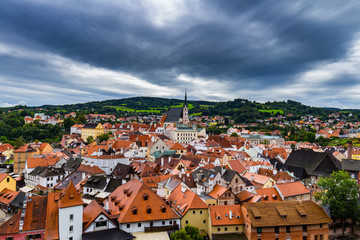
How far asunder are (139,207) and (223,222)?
10.7 m

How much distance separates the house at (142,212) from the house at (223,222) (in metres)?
4.33

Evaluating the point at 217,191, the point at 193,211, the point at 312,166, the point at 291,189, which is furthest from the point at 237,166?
the point at 193,211

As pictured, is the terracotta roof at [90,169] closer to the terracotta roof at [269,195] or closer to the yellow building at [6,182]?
the yellow building at [6,182]

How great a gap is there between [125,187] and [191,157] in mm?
30165

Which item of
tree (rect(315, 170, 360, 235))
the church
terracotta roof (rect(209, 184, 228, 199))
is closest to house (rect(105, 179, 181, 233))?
terracotta roof (rect(209, 184, 228, 199))

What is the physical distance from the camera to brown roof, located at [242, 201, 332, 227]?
31.4 meters

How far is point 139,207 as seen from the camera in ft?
104

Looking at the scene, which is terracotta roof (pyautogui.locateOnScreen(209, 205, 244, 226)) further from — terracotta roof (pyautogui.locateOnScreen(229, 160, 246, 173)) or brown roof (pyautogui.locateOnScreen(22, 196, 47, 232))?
terracotta roof (pyautogui.locateOnScreen(229, 160, 246, 173))

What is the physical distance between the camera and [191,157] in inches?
2557

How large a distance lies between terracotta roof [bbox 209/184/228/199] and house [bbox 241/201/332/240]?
196 inches

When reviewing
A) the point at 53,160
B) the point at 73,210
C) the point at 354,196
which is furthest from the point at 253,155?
the point at 73,210

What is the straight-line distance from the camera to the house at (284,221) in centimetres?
3120

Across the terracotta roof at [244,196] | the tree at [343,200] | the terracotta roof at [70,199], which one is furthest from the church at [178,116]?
the terracotta roof at [70,199]

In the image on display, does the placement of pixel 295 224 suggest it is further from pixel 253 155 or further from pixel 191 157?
pixel 253 155
